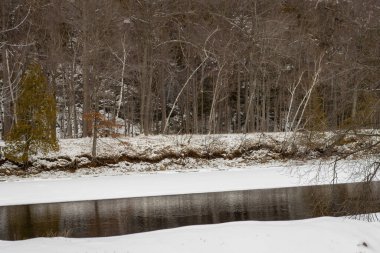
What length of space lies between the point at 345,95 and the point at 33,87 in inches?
843

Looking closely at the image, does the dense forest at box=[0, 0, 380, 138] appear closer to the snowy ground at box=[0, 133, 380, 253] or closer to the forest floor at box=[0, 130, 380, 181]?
the forest floor at box=[0, 130, 380, 181]

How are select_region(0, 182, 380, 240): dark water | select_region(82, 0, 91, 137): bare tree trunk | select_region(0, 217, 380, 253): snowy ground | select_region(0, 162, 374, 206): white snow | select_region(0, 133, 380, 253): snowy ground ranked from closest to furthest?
select_region(0, 217, 380, 253): snowy ground, select_region(0, 133, 380, 253): snowy ground, select_region(0, 182, 380, 240): dark water, select_region(0, 162, 374, 206): white snow, select_region(82, 0, 91, 137): bare tree trunk

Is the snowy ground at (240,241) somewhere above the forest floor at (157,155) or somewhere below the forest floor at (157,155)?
above

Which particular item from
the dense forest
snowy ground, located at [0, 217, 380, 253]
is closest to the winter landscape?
snowy ground, located at [0, 217, 380, 253]

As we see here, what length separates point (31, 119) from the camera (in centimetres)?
2853

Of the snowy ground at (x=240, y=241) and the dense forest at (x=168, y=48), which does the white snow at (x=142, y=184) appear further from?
the snowy ground at (x=240, y=241)

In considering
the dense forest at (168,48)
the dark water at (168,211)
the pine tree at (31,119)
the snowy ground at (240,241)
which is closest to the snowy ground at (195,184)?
the snowy ground at (240,241)

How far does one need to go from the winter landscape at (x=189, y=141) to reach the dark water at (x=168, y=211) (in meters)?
0.09

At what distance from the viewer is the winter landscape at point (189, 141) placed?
40.1 feet

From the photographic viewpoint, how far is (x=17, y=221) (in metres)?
17.4

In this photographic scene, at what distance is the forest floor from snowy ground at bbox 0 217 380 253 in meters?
15.5

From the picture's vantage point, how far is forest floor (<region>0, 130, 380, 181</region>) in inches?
1179

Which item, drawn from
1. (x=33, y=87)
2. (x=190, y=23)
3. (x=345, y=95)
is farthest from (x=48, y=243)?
(x=190, y=23)

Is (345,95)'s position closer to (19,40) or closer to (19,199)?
(19,199)
